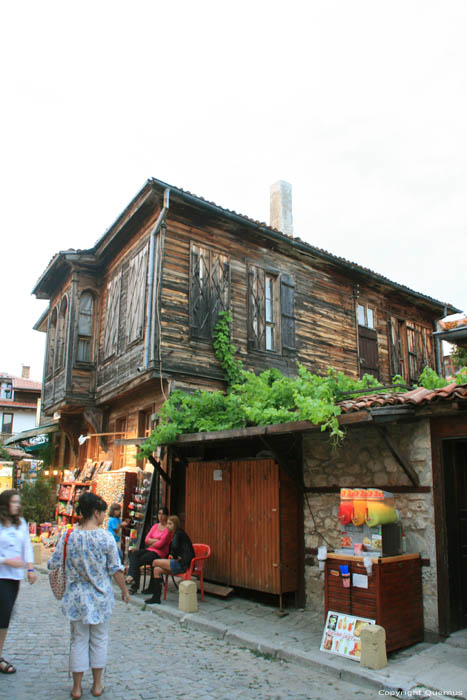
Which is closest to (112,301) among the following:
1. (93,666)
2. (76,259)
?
(76,259)

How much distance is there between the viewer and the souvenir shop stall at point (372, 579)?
5.98 meters

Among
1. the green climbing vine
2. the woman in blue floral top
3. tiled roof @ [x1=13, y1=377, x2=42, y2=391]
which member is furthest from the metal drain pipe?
tiled roof @ [x1=13, y1=377, x2=42, y2=391]

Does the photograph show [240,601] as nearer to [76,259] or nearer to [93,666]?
[93,666]

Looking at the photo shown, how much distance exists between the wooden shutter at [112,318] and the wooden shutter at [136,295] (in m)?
0.87

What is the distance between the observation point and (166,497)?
39.1ft

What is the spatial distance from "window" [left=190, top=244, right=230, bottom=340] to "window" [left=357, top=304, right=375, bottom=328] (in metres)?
5.41

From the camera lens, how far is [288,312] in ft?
49.6

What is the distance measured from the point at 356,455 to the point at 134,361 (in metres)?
6.76

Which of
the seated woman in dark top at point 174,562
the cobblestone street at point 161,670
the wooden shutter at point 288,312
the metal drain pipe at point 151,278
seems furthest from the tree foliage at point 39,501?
the cobblestone street at point 161,670

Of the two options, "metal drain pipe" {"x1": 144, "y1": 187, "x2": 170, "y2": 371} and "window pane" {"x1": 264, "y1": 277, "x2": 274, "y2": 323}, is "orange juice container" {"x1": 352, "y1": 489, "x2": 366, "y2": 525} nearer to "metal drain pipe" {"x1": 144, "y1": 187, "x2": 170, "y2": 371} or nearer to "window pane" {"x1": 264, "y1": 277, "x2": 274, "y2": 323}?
"metal drain pipe" {"x1": 144, "y1": 187, "x2": 170, "y2": 371}

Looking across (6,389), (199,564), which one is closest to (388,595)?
(199,564)

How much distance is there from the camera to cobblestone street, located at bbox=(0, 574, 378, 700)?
4910 mm

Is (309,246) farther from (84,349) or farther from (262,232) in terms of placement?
(84,349)

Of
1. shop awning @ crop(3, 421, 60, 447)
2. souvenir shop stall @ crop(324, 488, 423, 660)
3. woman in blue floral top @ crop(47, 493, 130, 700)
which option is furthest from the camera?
shop awning @ crop(3, 421, 60, 447)
